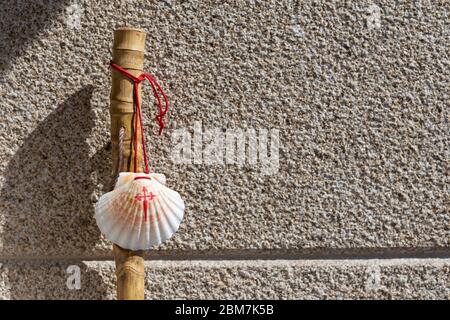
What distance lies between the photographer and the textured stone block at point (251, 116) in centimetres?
133

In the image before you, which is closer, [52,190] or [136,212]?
[136,212]

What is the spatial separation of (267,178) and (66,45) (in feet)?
1.84

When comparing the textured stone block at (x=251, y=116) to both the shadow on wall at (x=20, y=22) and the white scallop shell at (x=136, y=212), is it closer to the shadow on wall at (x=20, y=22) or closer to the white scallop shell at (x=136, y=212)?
the shadow on wall at (x=20, y=22)

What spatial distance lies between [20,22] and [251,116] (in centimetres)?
58

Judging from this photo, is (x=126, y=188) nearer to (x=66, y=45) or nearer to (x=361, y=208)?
(x=66, y=45)

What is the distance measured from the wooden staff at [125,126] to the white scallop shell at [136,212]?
0.03 meters

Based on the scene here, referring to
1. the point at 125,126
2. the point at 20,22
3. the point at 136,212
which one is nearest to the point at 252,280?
the point at 136,212

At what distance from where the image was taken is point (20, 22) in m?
1.33

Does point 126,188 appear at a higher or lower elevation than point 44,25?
lower

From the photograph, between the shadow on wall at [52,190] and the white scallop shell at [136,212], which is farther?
the shadow on wall at [52,190]

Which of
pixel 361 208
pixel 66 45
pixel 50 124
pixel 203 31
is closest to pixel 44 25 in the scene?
pixel 66 45

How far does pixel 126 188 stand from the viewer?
1.19 m

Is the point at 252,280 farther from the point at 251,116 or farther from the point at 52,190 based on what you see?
the point at 52,190

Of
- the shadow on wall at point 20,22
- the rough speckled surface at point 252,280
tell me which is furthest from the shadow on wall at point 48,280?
the shadow on wall at point 20,22
